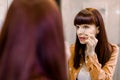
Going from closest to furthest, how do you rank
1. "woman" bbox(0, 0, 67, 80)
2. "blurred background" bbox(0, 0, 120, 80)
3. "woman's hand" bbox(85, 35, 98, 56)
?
"woman" bbox(0, 0, 67, 80) → "woman's hand" bbox(85, 35, 98, 56) → "blurred background" bbox(0, 0, 120, 80)

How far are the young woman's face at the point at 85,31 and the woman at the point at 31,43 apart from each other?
66 cm

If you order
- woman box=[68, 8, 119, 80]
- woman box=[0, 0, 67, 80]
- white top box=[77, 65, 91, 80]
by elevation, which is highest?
woman box=[0, 0, 67, 80]

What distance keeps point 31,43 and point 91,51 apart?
676mm

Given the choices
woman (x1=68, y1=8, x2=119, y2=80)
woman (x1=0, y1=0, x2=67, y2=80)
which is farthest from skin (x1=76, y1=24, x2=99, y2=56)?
woman (x1=0, y1=0, x2=67, y2=80)

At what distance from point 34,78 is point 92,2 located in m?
1.14

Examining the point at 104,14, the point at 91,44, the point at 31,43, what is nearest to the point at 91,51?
the point at 91,44

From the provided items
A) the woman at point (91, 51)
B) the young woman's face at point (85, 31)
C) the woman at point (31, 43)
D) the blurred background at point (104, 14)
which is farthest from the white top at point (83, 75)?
the woman at point (31, 43)

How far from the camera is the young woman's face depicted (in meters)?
1.18

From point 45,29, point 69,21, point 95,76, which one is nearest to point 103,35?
point 95,76

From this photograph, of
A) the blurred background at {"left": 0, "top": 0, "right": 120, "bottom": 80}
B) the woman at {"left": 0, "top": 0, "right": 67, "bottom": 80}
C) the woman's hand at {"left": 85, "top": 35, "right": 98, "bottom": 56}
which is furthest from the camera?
the blurred background at {"left": 0, "top": 0, "right": 120, "bottom": 80}

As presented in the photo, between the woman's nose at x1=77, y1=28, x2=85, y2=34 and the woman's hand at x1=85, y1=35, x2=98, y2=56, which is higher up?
the woman's nose at x1=77, y1=28, x2=85, y2=34

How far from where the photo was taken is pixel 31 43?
0.51 meters

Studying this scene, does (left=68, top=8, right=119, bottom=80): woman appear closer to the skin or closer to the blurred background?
the skin

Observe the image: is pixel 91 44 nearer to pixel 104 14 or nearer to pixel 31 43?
pixel 104 14
